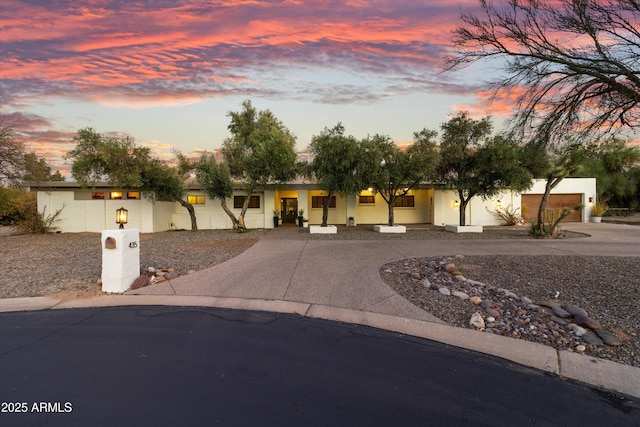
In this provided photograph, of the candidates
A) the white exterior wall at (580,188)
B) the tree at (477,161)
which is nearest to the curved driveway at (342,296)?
the tree at (477,161)

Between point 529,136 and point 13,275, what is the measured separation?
11938 millimetres

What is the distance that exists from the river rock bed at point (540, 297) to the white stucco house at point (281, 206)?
44.4 ft

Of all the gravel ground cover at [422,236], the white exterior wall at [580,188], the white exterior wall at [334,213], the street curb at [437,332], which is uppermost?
the white exterior wall at [580,188]

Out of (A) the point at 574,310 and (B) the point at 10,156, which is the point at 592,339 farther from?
(B) the point at 10,156

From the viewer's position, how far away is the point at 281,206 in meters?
24.5

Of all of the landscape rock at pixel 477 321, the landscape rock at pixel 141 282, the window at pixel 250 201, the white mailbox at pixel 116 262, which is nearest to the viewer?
the landscape rock at pixel 477 321

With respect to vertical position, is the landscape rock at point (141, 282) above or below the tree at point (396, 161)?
below

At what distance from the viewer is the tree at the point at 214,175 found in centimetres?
1780

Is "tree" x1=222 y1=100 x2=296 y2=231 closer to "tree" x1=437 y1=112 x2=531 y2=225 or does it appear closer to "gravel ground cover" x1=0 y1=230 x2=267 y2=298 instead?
"gravel ground cover" x1=0 y1=230 x2=267 y2=298

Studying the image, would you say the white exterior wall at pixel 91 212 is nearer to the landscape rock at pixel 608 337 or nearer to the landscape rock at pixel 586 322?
the landscape rock at pixel 586 322

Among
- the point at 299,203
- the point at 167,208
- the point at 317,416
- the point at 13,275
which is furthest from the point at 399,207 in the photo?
the point at 317,416

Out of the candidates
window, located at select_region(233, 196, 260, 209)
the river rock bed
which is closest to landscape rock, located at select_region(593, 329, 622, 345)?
the river rock bed

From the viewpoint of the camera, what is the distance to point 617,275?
24.8ft

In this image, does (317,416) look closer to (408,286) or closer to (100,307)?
(408,286)
